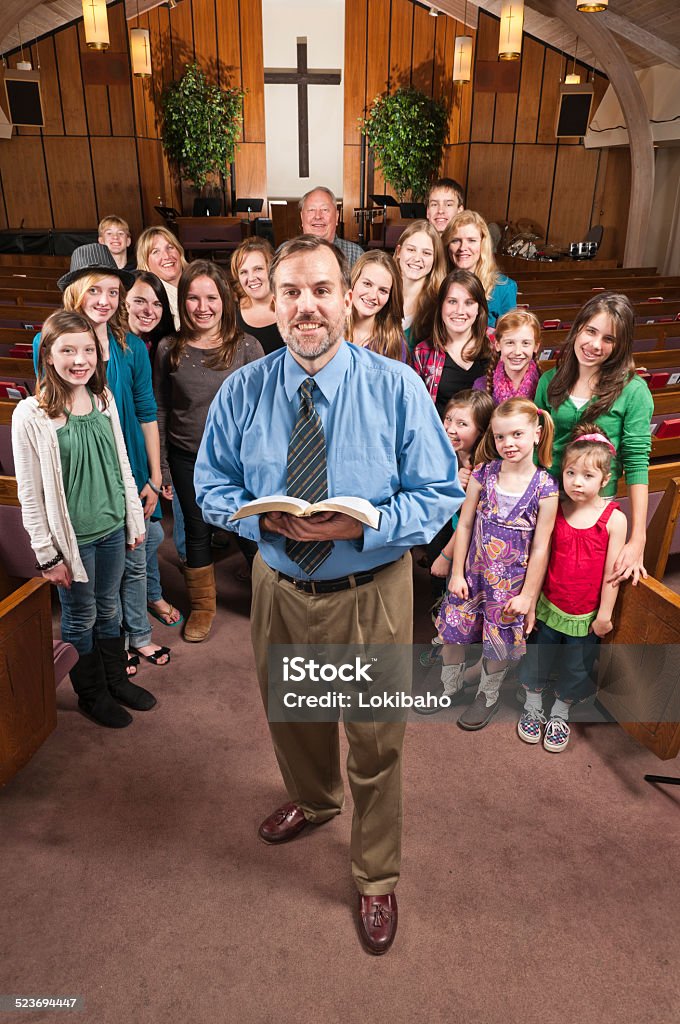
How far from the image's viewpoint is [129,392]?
273cm

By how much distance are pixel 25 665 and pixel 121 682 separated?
2.13 feet

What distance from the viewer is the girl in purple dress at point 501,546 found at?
238 centimetres

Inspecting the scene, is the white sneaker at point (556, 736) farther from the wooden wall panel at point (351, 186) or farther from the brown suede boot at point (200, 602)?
the wooden wall panel at point (351, 186)

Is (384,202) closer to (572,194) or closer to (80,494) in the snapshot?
(572,194)

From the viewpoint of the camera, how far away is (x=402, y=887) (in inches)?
81.3

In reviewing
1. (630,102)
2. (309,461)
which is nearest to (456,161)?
(630,102)

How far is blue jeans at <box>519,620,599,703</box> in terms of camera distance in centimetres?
257

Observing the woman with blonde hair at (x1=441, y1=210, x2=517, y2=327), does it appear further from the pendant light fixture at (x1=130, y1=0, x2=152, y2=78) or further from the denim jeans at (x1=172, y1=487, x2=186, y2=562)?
the pendant light fixture at (x1=130, y1=0, x2=152, y2=78)

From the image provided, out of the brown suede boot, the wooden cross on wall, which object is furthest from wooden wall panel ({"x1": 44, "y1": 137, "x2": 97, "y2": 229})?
the brown suede boot

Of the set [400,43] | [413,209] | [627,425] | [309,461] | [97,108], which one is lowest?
[627,425]

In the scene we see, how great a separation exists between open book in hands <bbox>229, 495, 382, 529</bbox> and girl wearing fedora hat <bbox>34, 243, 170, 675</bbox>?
1.29m

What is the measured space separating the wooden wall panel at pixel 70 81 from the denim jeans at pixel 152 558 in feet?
36.2

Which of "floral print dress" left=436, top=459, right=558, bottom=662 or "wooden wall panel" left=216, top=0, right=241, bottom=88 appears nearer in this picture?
"floral print dress" left=436, top=459, right=558, bottom=662

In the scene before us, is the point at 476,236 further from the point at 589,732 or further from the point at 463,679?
the point at 589,732
